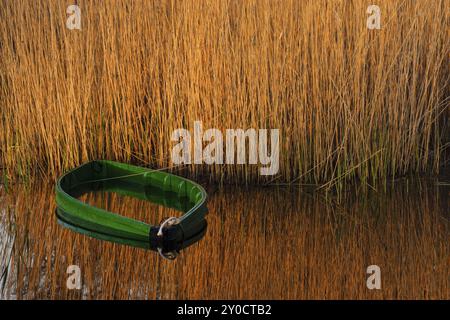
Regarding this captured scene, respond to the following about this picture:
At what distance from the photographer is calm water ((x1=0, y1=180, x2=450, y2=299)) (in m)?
3.77

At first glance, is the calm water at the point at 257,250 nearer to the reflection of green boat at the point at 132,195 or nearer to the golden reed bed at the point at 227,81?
the reflection of green boat at the point at 132,195

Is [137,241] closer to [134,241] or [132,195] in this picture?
[134,241]

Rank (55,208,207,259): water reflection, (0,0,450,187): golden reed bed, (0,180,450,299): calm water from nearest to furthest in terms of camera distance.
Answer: (0,180,450,299): calm water, (55,208,207,259): water reflection, (0,0,450,187): golden reed bed

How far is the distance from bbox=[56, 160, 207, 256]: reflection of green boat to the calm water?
82 millimetres

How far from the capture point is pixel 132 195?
16.8ft

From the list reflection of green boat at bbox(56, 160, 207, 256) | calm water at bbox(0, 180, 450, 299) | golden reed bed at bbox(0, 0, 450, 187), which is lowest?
calm water at bbox(0, 180, 450, 299)

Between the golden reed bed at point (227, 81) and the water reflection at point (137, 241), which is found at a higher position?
the golden reed bed at point (227, 81)

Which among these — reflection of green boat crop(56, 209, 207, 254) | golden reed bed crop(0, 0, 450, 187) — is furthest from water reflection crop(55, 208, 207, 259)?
golden reed bed crop(0, 0, 450, 187)

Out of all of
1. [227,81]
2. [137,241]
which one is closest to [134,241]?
[137,241]

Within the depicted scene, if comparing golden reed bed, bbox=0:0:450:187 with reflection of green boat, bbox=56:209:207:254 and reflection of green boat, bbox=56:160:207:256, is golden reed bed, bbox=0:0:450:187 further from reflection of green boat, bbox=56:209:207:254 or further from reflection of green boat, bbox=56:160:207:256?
reflection of green boat, bbox=56:209:207:254

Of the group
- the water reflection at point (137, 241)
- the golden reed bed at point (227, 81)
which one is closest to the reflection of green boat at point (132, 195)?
the water reflection at point (137, 241)

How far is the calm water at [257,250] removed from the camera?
12.4ft

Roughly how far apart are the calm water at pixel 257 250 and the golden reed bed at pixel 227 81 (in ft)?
0.94

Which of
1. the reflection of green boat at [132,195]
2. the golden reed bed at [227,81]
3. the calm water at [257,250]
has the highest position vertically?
the golden reed bed at [227,81]
